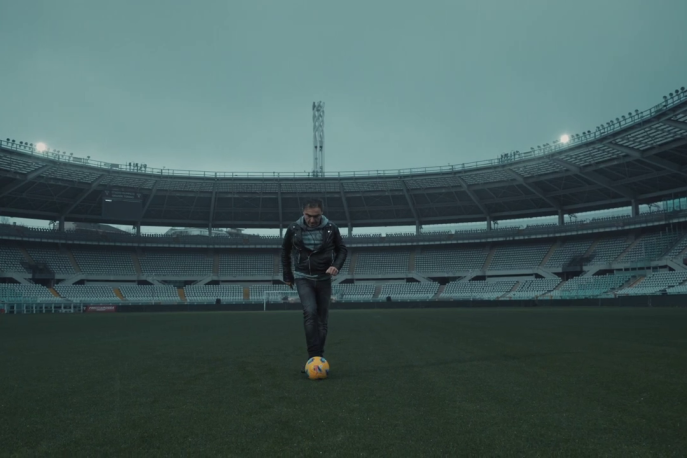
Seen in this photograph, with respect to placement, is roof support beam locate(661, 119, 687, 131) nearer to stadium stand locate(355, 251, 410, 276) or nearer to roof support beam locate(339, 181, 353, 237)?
roof support beam locate(339, 181, 353, 237)

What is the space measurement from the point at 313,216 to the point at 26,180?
50881 millimetres

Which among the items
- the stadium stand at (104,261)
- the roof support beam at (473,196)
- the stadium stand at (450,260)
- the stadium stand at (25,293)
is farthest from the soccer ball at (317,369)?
the stadium stand at (104,261)

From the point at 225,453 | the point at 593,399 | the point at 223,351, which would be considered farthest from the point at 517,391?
the point at 223,351

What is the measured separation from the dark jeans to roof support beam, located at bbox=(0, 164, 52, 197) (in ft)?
159

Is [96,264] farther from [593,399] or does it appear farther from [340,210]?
[593,399]

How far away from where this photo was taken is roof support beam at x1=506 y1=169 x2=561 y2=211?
2056 inches

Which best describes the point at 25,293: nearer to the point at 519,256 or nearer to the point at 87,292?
the point at 87,292

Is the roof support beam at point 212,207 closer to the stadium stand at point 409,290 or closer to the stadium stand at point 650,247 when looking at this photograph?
the stadium stand at point 409,290

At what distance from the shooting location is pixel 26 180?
156 ft

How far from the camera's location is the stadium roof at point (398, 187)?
4353 centimetres

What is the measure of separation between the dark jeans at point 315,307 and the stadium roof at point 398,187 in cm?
3879

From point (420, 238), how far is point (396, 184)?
29.7ft

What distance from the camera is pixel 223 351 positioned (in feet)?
27.8

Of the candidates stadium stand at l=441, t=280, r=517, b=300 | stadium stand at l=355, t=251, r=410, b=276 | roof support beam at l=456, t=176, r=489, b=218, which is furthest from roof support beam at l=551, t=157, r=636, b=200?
stadium stand at l=355, t=251, r=410, b=276
